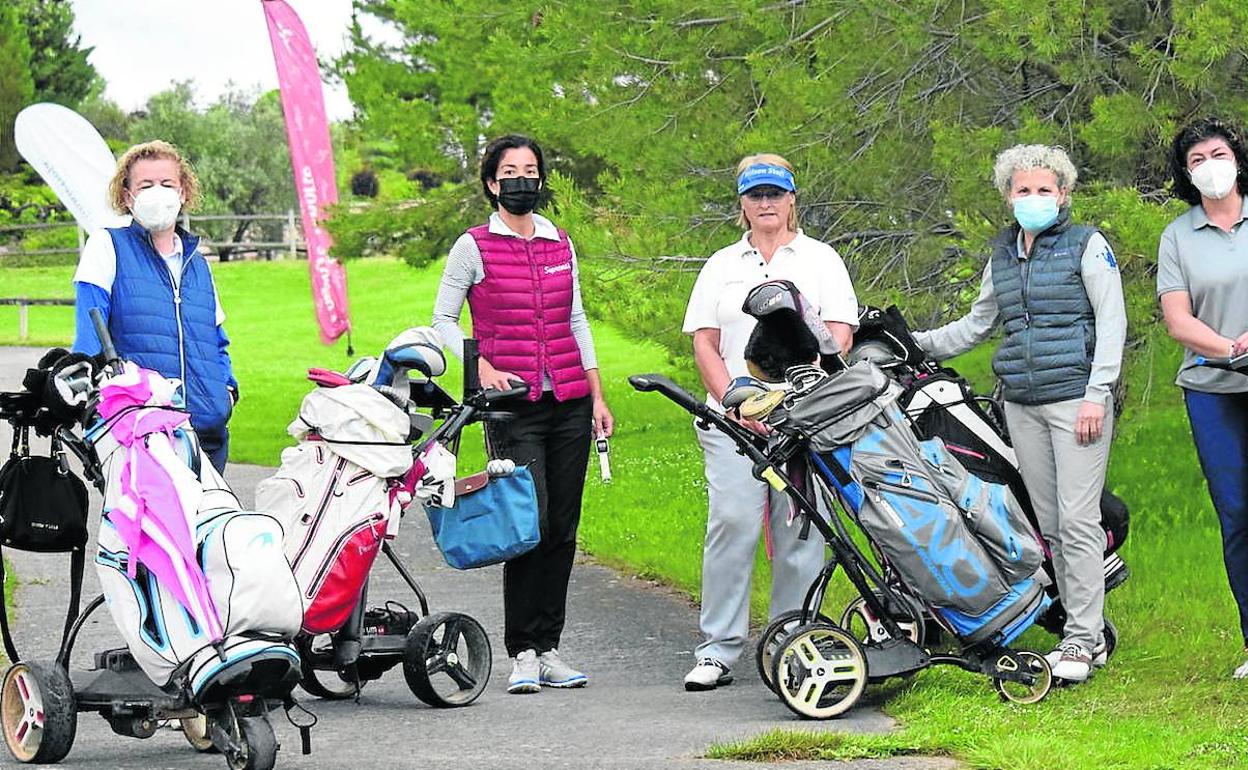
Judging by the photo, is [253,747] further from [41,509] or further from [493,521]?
[493,521]

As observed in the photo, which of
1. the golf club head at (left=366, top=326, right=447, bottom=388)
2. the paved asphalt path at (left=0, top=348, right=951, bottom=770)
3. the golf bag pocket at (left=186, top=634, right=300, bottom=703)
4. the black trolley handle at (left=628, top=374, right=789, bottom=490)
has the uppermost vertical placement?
the golf club head at (left=366, top=326, right=447, bottom=388)

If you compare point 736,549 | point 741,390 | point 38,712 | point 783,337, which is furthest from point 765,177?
point 38,712

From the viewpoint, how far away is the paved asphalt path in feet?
19.5

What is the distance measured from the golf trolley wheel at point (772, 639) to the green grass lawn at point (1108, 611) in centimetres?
24

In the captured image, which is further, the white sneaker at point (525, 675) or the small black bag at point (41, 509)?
the white sneaker at point (525, 675)

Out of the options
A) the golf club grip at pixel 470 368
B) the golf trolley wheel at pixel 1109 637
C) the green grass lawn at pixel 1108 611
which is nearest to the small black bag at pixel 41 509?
the golf club grip at pixel 470 368

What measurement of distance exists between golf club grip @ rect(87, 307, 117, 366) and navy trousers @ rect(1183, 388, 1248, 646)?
3.72m

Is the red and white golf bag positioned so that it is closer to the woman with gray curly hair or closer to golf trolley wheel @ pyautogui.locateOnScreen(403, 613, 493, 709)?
golf trolley wheel @ pyautogui.locateOnScreen(403, 613, 493, 709)

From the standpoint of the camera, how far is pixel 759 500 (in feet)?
23.8

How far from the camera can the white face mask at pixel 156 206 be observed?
20.8 feet

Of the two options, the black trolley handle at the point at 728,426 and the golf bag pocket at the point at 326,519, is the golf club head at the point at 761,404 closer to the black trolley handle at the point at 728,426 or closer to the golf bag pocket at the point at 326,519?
the black trolley handle at the point at 728,426

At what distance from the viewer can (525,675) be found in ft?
23.8

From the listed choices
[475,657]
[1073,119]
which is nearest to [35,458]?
[475,657]

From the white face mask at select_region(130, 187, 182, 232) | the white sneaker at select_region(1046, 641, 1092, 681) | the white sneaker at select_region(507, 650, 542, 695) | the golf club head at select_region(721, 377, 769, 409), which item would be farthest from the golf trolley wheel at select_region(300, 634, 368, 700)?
the white sneaker at select_region(1046, 641, 1092, 681)
